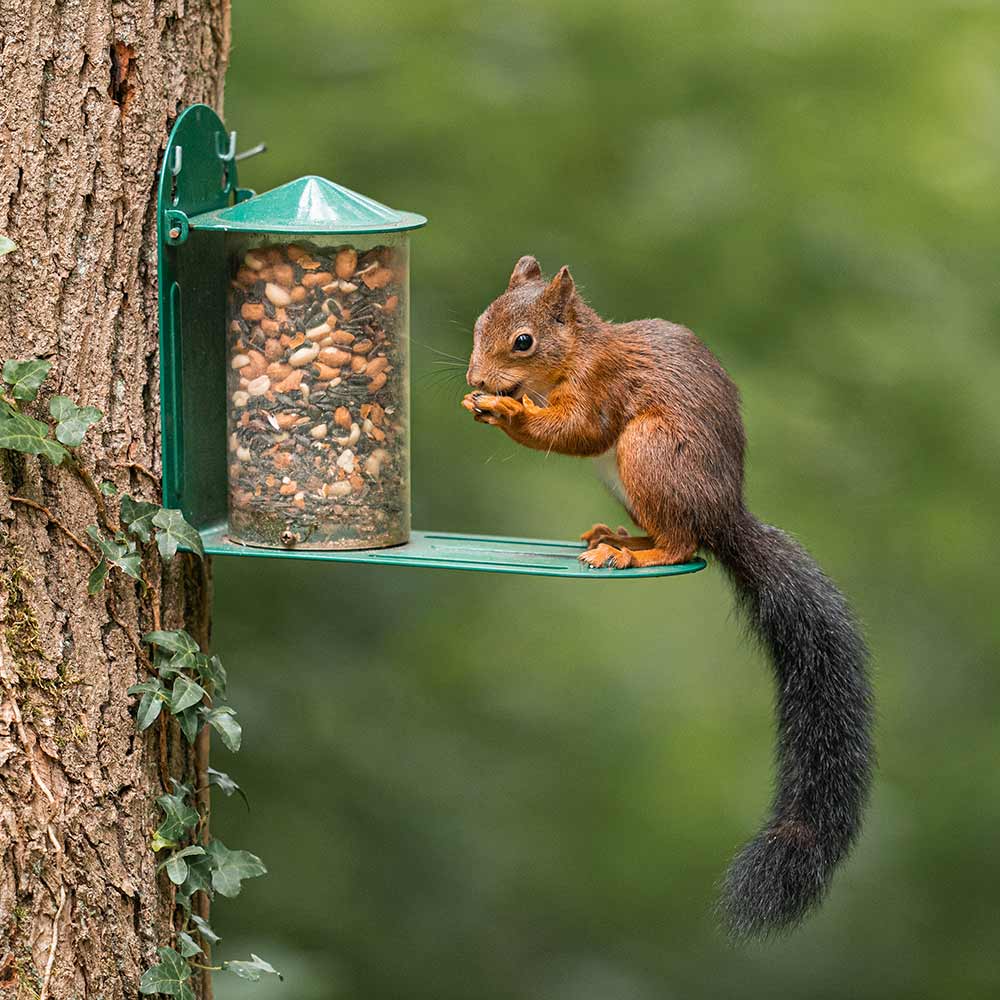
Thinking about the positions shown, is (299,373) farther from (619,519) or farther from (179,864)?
(619,519)

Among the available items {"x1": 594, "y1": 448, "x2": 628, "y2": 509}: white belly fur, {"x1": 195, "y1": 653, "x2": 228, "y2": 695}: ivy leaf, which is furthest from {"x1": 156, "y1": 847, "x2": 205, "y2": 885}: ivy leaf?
{"x1": 594, "y1": 448, "x2": 628, "y2": 509}: white belly fur

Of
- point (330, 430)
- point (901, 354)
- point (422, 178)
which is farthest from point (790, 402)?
point (330, 430)

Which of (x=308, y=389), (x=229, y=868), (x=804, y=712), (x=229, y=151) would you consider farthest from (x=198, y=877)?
(x=229, y=151)

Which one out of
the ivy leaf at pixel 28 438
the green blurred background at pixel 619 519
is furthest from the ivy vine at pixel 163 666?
the green blurred background at pixel 619 519

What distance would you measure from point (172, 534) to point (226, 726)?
0.90 feet

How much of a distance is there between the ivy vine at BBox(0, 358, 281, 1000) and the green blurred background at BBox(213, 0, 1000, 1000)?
0.95 m

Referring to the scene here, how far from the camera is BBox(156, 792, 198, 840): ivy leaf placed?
2131mm

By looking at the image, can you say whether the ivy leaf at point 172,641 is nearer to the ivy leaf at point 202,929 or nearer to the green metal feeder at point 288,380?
the green metal feeder at point 288,380

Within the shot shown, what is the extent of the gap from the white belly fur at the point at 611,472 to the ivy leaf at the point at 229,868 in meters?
0.77

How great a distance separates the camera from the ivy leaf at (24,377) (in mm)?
1915

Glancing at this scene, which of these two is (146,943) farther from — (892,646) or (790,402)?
(892,646)

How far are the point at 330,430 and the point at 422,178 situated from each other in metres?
1.16

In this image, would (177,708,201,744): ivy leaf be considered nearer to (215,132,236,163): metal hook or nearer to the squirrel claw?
the squirrel claw

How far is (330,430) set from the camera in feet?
7.47
